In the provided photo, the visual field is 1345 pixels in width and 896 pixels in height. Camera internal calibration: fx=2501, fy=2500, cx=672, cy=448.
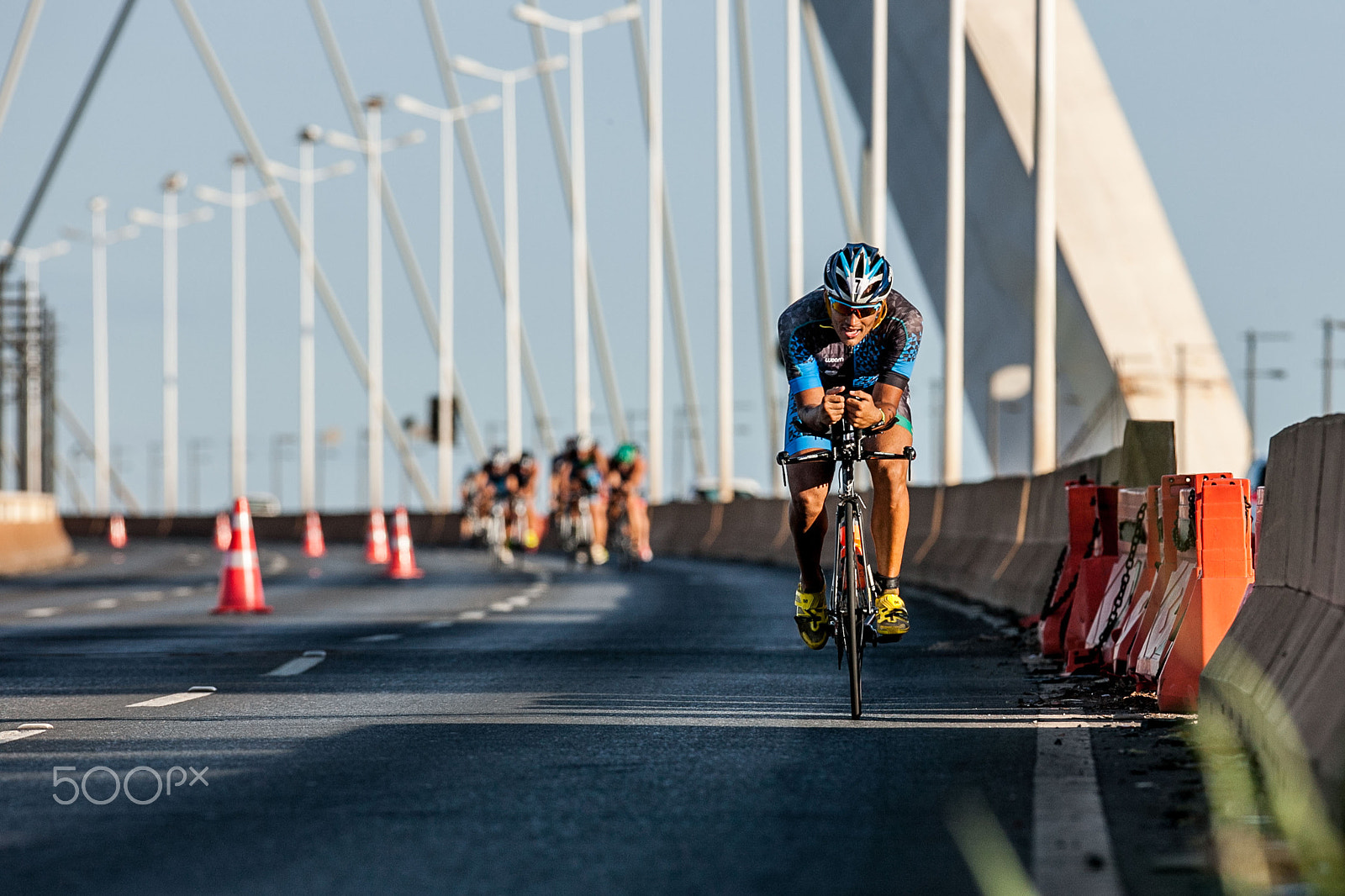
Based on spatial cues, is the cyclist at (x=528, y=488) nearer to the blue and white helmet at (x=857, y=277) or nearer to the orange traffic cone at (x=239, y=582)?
the orange traffic cone at (x=239, y=582)

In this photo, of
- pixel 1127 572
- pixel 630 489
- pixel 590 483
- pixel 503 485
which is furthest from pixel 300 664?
pixel 503 485

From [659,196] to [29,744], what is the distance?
48.9 meters

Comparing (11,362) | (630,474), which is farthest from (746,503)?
(11,362)

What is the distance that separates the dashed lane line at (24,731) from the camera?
9077 mm

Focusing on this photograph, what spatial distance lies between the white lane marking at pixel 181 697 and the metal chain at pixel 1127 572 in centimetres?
407

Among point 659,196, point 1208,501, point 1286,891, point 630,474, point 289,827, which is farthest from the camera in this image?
point 659,196

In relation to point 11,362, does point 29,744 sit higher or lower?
lower

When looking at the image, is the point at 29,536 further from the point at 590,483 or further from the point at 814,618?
the point at 814,618

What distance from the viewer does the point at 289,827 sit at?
6621mm

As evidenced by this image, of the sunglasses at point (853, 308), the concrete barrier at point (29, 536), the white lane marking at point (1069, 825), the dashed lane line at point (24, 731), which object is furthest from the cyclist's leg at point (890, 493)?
the concrete barrier at point (29, 536)

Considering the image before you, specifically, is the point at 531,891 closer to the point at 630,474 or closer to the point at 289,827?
the point at 289,827

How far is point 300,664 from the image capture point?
1331 cm

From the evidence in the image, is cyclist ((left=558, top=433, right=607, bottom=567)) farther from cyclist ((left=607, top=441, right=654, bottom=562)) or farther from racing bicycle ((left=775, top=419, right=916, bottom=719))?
racing bicycle ((left=775, top=419, right=916, bottom=719))

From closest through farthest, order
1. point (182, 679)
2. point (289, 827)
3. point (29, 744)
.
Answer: point (289, 827) → point (29, 744) → point (182, 679)
